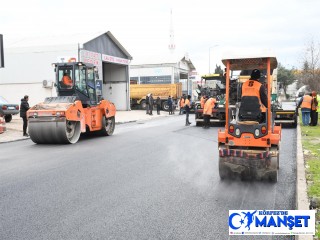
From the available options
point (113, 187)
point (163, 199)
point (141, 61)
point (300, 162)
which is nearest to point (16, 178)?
point (113, 187)

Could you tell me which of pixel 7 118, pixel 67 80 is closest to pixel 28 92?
pixel 7 118

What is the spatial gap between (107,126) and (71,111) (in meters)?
3.17

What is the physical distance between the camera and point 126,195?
253 inches

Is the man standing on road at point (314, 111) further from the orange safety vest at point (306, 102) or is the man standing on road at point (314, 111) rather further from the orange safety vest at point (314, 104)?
the orange safety vest at point (306, 102)

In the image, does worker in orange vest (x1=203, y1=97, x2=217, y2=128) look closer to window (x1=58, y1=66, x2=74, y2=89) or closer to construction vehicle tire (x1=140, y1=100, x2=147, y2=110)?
window (x1=58, y1=66, x2=74, y2=89)

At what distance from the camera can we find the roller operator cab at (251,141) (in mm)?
7160

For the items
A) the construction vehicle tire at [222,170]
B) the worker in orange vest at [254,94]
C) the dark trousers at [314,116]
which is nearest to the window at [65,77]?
the construction vehicle tire at [222,170]

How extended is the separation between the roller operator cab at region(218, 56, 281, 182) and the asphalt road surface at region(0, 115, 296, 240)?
12.0 inches

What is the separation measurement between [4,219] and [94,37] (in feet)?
85.3

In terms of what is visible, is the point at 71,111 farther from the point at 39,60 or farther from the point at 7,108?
the point at 39,60

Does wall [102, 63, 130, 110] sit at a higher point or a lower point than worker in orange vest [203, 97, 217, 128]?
higher

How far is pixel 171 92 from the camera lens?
39250 mm

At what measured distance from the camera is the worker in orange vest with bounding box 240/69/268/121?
7137mm

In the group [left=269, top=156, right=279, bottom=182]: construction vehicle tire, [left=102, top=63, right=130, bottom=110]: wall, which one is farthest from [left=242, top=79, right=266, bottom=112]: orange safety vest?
[left=102, top=63, right=130, bottom=110]: wall
